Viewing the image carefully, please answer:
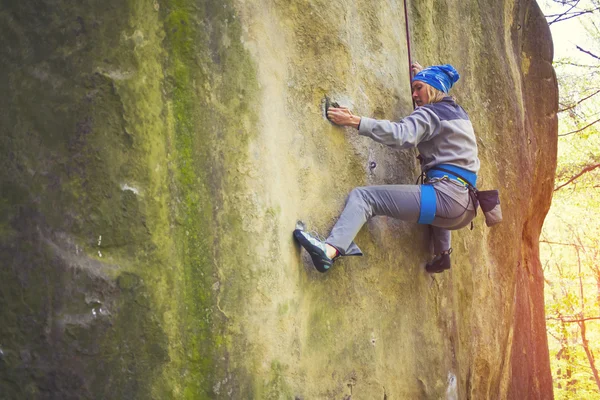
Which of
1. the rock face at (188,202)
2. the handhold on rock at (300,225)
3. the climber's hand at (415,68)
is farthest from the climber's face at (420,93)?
the handhold on rock at (300,225)

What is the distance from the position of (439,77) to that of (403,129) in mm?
664

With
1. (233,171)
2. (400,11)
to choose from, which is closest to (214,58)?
(233,171)

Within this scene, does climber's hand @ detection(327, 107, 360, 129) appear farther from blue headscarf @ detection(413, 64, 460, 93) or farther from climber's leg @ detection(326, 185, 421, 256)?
blue headscarf @ detection(413, 64, 460, 93)

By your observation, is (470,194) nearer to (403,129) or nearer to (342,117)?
(403,129)

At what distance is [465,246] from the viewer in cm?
578

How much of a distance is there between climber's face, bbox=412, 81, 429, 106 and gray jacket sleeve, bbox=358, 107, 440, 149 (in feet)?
0.69

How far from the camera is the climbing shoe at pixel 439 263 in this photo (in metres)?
A: 4.91

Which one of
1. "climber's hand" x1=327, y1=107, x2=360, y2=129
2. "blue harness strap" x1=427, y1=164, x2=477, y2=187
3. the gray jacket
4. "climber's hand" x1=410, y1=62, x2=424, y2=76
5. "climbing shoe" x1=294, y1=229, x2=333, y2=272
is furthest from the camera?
"climber's hand" x1=410, y1=62, x2=424, y2=76

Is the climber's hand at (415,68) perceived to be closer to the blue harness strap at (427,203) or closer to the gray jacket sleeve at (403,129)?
the gray jacket sleeve at (403,129)

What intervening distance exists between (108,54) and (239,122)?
2.57 ft

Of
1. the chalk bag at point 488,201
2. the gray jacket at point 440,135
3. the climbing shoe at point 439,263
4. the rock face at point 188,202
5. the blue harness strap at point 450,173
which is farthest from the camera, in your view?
the climbing shoe at point 439,263

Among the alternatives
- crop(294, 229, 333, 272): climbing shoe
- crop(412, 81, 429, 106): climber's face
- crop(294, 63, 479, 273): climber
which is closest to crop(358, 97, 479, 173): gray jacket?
crop(294, 63, 479, 273): climber

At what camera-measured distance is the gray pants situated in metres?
4.07

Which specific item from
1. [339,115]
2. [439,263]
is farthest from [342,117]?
[439,263]
